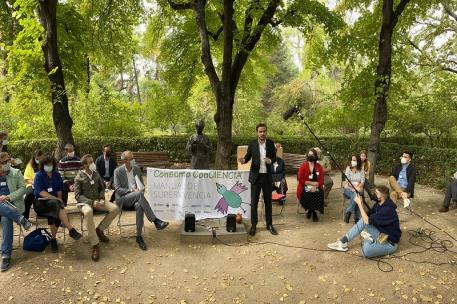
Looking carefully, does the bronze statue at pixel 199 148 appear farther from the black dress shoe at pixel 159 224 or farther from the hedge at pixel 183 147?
the hedge at pixel 183 147

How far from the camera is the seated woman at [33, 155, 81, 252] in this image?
6.40 m

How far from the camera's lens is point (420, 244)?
22.8ft

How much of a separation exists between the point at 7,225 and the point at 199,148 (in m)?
4.63

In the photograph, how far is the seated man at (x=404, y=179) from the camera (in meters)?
8.45

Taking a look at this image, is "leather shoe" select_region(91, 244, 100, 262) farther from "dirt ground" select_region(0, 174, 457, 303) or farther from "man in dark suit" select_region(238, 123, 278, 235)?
"man in dark suit" select_region(238, 123, 278, 235)

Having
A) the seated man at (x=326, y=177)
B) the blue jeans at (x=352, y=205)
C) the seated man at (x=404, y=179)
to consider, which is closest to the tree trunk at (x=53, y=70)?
the seated man at (x=326, y=177)

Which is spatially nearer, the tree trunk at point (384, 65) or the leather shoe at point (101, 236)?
the leather shoe at point (101, 236)

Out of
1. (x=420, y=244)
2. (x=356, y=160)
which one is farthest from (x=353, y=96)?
(x=420, y=244)

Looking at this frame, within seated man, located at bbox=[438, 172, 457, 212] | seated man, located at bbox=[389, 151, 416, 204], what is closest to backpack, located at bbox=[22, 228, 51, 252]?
seated man, located at bbox=[389, 151, 416, 204]

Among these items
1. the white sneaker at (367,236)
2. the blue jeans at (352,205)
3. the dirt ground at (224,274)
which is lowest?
the dirt ground at (224,274)

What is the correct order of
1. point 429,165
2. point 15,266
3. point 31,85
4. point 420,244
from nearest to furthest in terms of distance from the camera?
point 15,266 → point 420,244 → point 31,85 → point 429,165

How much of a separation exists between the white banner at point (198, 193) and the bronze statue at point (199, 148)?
1.65 m

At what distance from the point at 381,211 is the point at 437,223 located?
285cm

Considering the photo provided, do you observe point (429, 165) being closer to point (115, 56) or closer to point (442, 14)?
point (442, 14)
